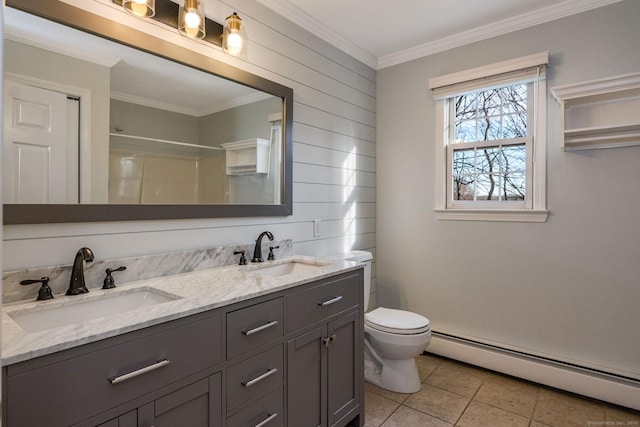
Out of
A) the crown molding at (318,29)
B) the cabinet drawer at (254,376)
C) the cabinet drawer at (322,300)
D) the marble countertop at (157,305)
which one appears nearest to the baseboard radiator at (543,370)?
the cabinet drawer at (322,300)

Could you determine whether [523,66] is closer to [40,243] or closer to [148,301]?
[148,301]

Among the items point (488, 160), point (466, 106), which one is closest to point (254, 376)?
point (488, 160)

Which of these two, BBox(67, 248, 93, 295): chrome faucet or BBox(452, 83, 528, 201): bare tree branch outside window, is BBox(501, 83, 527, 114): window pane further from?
BBox(67, 248, 93, 295): chrome faucet

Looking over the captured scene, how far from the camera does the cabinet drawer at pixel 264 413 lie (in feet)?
4.29

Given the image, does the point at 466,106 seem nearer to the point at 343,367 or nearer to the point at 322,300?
the point at 322,300

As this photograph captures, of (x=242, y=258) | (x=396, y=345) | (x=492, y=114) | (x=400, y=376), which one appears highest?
(x=492, y=114)

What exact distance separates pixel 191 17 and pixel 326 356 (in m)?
1.73

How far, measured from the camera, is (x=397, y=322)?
2.32 meters

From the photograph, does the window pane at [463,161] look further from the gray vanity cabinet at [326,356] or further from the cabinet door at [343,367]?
the cabinet door at [343,367]

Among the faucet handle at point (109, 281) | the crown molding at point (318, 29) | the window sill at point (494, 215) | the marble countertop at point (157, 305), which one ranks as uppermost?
the crown molding at point (318, 29)

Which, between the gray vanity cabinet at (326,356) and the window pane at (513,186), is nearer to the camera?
the gray vanity cabinet at (326,356)

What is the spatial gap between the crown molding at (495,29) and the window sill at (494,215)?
1.27m

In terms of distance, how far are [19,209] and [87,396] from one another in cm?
75

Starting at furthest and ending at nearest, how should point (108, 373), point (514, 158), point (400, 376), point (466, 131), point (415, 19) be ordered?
1. point (466, 131)
2. point (514, 158)
3. point (415, 19)
4. point (400, 376)
5. point (108, 373)
